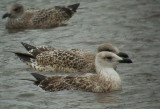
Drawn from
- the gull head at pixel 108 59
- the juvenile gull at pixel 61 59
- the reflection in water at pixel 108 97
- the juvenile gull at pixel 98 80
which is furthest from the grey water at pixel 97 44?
the gull head at pixel 108 59

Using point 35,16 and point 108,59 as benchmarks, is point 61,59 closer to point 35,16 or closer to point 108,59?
point 108,59

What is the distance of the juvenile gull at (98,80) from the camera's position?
1227 centimetres

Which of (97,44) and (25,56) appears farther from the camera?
(97,44)

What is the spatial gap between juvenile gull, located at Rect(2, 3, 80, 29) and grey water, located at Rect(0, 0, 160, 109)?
34 centimetres

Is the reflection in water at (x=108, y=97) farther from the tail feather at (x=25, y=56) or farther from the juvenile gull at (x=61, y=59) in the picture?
the tail feather at (x=25, y=56)

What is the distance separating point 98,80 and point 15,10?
7.52 meters

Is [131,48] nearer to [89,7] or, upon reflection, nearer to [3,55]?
[3,55]

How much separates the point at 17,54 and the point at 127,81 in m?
3.11

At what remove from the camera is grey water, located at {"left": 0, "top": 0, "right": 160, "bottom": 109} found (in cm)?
1180

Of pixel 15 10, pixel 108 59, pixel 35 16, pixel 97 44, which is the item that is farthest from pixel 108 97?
pixel 15 10

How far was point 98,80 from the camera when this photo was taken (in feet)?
40.5

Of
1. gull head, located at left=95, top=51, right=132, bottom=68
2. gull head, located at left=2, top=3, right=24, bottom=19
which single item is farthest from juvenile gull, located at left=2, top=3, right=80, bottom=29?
gull head, located at left=95, top=51, right=132, bottom=68

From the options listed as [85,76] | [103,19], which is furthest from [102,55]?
[103,19]

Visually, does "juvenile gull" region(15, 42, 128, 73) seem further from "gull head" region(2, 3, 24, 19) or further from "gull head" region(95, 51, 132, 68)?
"gull head" region(2, 3, 24, 19)
